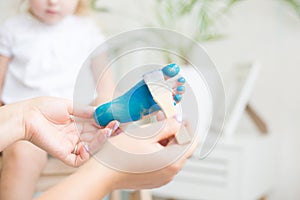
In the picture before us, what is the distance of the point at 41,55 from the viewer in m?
1.28

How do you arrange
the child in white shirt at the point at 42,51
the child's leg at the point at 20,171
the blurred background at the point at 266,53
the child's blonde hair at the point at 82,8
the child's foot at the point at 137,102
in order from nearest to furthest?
the child's foot at the point at 137,102
the child's leg at the point at 20,171
the child in white shirt at the point at 42,51
the child's blonde hair at the point at 82,8
the blurred background at the point at 266,53

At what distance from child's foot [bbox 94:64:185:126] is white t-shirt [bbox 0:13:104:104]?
0.59 meters

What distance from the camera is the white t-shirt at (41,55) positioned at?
A: 1.25 m

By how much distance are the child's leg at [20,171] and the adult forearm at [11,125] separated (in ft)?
1.08

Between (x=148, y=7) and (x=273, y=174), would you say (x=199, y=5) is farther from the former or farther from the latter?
(x=273, y=174)

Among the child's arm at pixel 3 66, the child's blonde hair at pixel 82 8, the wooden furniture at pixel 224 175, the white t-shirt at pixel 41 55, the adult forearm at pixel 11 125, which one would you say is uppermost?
the adult forearm at pixel 11 125

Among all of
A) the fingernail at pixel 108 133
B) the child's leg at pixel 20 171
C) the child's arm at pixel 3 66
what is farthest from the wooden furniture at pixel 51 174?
the fingernail at pixel 108 133

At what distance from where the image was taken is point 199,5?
1969 mm

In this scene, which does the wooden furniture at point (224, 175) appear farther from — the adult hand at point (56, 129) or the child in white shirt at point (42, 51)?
the adult hand at point (56, 129)

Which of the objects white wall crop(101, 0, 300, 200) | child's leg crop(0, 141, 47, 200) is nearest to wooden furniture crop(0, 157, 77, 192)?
child's leg crop(0, 141, 47, 200)

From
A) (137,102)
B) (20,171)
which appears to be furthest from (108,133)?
(20,171)

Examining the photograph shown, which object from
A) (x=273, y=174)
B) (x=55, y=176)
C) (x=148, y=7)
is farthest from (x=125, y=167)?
(x=148, y=7)

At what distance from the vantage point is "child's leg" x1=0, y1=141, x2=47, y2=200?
0.96 metres

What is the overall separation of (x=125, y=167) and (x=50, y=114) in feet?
0.41
